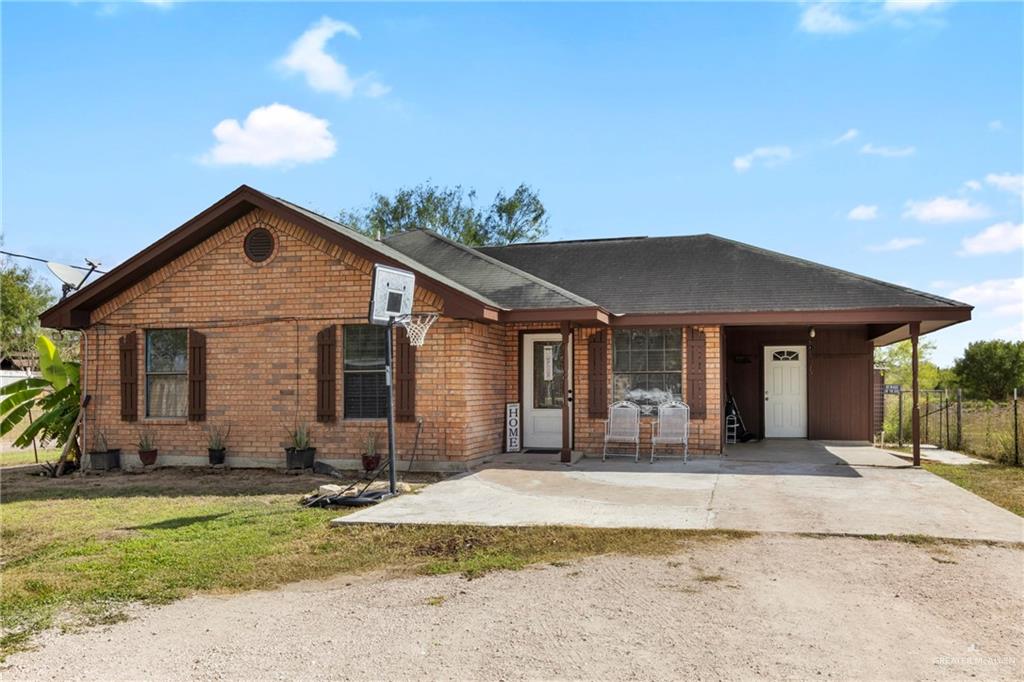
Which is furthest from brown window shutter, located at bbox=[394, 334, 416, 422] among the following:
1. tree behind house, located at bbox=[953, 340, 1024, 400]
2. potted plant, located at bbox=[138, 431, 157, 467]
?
tree behind house, located at bbox=[953, 340, 1024, 400]

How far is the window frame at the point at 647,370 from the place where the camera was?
13.4 metres

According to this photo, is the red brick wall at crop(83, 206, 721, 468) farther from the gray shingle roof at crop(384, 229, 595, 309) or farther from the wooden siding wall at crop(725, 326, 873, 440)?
the wooden siding wall at crop(725, 326, 873, 440)

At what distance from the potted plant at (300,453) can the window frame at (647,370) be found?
17.1 ft

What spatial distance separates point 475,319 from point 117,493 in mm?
5448

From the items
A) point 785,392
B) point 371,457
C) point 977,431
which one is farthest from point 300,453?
point 977,431

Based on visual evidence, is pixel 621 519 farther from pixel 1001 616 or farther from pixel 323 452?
pixel 323 452

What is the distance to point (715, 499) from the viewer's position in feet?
30.0

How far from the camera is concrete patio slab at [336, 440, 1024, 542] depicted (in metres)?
7.78

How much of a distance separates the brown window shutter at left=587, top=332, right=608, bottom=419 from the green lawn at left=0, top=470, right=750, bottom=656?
5771mm

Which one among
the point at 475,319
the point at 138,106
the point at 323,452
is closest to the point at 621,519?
the point at 475,319

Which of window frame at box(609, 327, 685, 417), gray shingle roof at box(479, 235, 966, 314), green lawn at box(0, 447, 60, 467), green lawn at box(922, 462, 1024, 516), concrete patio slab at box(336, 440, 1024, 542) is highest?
gray shingle roof at box(479, 235, 966, 314)

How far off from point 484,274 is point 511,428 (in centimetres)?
282

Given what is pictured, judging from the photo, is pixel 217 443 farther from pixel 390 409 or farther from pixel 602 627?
pixel 602 627

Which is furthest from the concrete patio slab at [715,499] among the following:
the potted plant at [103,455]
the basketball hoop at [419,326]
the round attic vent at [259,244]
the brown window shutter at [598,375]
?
the potted plant at [103,455]
